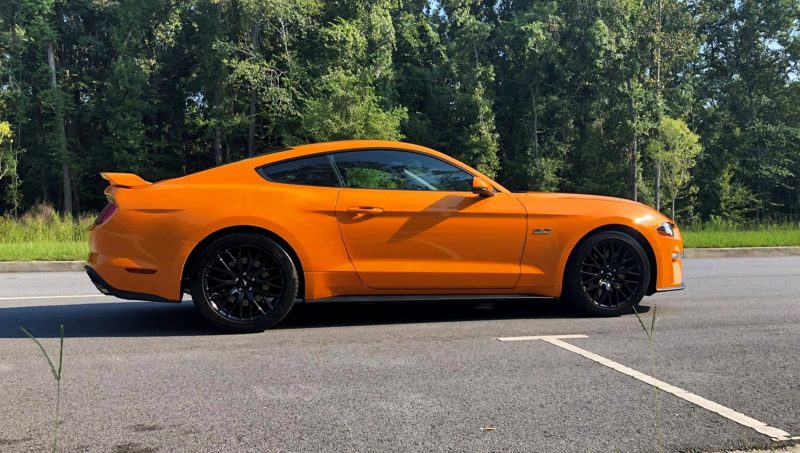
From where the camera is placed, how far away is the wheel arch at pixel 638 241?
527cm

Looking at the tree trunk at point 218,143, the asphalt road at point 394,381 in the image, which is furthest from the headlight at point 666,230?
the tree trunk at point 218,143

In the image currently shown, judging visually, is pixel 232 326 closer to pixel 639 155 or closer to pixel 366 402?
pixel 366 402

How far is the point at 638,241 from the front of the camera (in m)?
5.42

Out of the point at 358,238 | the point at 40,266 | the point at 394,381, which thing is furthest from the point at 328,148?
the point at 40,266

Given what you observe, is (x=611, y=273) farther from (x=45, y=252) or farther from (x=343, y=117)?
(x=343, y=117)

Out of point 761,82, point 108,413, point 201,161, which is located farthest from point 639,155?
point 108,413

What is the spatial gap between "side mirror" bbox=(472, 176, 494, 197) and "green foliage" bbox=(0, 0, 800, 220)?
26551mm

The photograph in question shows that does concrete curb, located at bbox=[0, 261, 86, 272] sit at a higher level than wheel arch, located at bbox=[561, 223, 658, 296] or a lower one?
lower

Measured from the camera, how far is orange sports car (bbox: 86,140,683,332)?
4.73 meters

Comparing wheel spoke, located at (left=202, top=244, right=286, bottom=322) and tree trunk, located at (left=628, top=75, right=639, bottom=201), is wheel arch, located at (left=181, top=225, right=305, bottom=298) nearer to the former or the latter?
wheel spoke, located at (left=202, top=244, right=286, bottom=322)

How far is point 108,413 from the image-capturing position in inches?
122

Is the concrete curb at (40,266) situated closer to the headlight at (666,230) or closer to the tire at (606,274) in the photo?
the tire at (606,274)

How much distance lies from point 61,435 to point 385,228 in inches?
108

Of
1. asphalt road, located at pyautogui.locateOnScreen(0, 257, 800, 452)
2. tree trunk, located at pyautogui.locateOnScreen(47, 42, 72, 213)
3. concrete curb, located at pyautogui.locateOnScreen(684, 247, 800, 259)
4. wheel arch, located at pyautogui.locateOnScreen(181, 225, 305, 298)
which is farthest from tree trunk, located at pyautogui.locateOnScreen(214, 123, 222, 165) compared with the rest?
wheel arch, located at pyautogui.locateOnScreen(181, 225, 305, 298)
